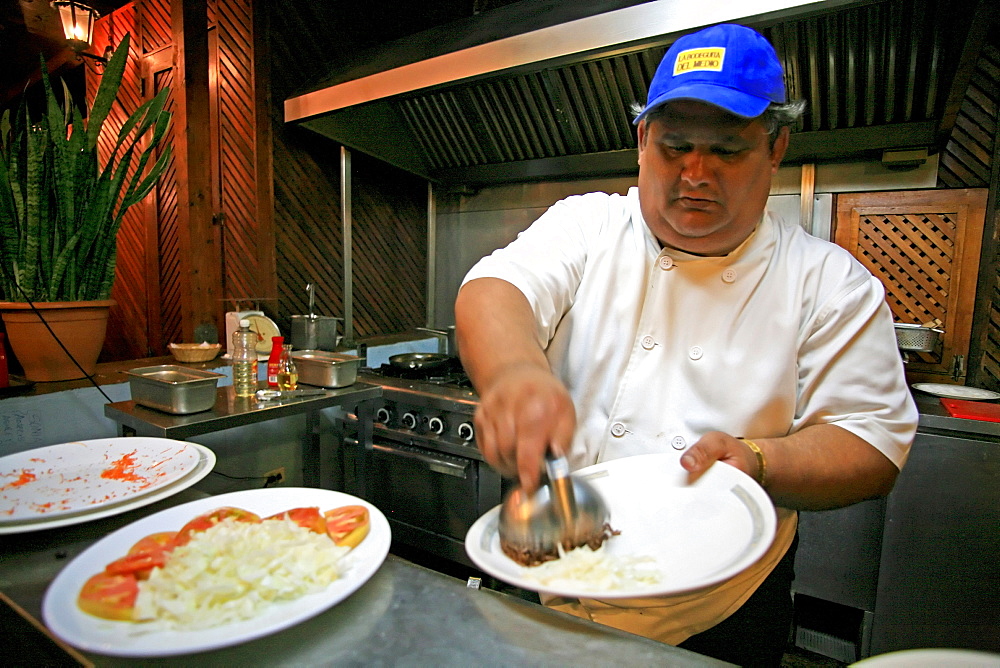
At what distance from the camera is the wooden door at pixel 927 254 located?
2.42 m

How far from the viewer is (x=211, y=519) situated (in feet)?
2.60

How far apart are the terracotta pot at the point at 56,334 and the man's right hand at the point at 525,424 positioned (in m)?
2.00

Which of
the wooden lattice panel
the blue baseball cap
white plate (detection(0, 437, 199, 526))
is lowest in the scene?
white plate (detection(0, 437, 199, 526))

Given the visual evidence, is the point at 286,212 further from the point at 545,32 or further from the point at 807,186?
the point at 807,186

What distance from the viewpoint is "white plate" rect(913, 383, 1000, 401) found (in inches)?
87.9

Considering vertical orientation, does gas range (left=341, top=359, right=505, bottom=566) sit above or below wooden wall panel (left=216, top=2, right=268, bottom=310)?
below

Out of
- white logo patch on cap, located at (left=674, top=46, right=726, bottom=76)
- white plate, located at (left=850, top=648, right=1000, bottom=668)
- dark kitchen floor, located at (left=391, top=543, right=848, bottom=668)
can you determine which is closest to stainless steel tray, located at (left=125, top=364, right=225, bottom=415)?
dark kitchen floor, located at (left=391, top=543, right=848, bottom=668)

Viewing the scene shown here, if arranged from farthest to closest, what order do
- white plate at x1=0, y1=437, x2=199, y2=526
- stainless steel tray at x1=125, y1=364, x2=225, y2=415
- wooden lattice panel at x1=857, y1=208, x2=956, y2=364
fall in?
wooden lattice panel at x1=857, y1=208, x2=956, y2=364 < stainless steel tray at x1=125, y1=364, x2=225, y2=415 < white plate at x1=0, y1=437, x2=199, y2=526

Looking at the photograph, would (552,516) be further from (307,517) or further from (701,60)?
(701,60)

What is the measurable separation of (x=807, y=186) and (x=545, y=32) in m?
1.57

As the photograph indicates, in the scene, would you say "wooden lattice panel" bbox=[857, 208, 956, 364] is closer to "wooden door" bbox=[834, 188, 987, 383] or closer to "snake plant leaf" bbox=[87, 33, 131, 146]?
"wooden door" bbox=[834, 188, 987, 383]

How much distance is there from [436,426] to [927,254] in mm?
2516

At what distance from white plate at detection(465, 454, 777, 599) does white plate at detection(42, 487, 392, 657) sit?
0.15 metres

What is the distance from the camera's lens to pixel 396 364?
3.01 metres
